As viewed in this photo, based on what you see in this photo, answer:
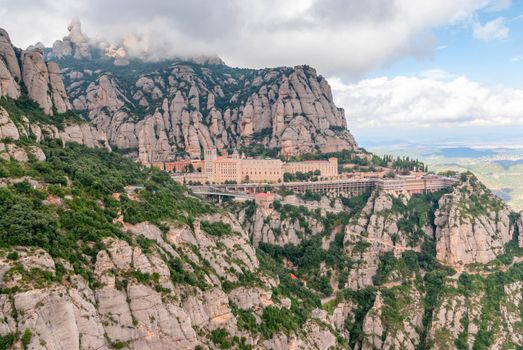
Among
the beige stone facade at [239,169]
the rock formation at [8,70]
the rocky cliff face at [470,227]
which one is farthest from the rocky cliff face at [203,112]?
the rock formation at [8,70]

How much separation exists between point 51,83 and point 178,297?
63.8m

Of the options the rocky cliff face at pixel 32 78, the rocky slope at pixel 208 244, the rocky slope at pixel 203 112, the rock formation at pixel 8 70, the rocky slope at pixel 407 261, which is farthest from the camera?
the rocky slope at pixel 203 112

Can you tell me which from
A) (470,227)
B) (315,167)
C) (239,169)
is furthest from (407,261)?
(239,169)

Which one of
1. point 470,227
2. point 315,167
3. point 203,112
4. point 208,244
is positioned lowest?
point 470,227

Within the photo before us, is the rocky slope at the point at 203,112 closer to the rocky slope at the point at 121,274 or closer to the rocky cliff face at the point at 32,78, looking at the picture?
the rocky cliff face at the point at 32,78

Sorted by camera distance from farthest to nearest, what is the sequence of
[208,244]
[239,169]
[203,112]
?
1. [203,112]
2. [239,169]
3. [208,244]

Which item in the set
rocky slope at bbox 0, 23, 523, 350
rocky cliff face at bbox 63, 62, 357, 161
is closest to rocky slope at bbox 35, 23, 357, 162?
rocky cliff face at bbox 63, 62, 357, 161

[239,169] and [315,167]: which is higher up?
[315,167]

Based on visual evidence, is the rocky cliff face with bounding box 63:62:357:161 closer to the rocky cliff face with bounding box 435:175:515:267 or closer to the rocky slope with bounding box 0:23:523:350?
the rocky slope with bounding box 0:23:523:350

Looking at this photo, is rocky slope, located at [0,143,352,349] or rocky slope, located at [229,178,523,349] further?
rocky slope, located at [229,178,523,349]

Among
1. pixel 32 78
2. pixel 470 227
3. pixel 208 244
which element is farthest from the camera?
pixel 470 227

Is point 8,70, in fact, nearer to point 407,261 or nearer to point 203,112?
point 407,261

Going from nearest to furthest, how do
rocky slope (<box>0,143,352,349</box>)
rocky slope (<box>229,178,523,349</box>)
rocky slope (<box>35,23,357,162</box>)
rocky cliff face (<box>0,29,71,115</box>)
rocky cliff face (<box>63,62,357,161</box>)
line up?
rocky slope (<box>0,143,352,349</box>) < rocky cliff face (<box>0,29,71,115</box>) < rocky slope (<box>229,178,523,349</box>) < rocky slope (<box>35,23,357,162</box>) < rocky cliff face (<box>63,62,357,161</box>)

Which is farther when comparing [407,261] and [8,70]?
[407,261]
